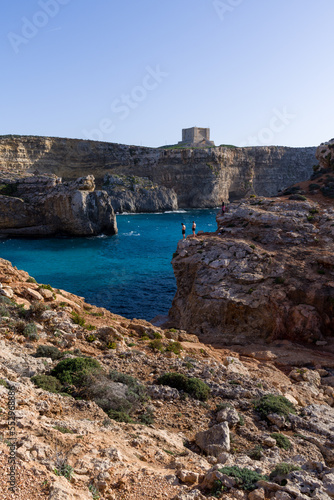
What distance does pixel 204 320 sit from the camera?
981 inches

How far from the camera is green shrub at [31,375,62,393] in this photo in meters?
10.3

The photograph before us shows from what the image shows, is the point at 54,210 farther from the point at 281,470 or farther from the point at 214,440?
the point at 281,470

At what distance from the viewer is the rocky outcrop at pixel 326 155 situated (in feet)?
131

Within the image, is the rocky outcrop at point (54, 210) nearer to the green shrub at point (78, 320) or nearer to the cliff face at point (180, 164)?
the cliff face at point (180, 164)

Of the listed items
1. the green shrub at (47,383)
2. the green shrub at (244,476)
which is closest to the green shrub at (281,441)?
the green shrub at (244,476)

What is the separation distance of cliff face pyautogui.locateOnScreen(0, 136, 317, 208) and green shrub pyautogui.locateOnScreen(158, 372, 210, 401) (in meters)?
90.2

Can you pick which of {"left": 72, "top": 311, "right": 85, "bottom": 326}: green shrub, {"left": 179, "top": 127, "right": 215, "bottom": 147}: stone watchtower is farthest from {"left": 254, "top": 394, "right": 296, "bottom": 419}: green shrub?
{"left": 179, "top": 127, "right": 215, "bottom": 147}: stone watchtower

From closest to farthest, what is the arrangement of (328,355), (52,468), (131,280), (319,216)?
(52,468) < (328,355) < (319,216) < (131,280)

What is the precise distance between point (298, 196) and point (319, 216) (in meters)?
4.37

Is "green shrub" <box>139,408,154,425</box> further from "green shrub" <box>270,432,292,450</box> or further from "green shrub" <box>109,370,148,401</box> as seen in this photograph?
"green shrub" <box>270,432,292,450</box>

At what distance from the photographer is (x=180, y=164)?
117m

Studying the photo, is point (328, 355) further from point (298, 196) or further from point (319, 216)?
point (298, 196)

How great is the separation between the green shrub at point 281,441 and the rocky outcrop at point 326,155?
35.8m

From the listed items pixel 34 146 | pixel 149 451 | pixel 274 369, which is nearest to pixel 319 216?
pixel 274 369
